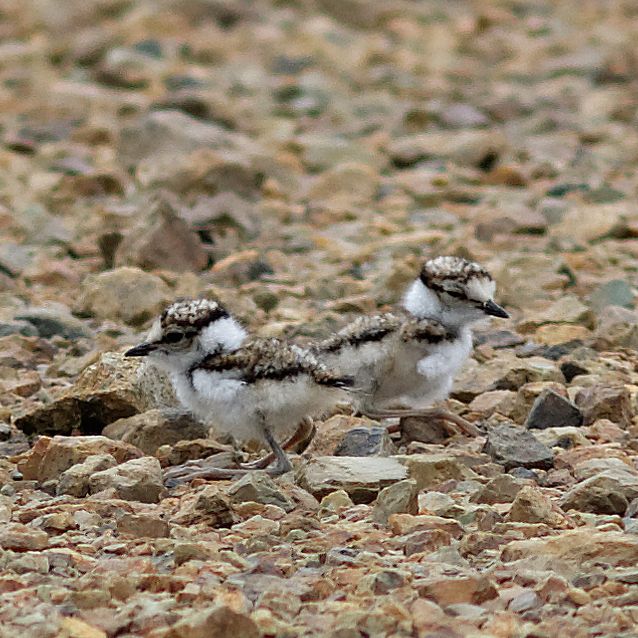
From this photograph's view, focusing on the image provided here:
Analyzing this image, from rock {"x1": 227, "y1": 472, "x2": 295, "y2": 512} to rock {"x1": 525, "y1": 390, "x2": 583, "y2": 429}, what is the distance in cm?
146

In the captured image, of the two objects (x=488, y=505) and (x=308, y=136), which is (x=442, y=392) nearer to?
(x=488, y=505)

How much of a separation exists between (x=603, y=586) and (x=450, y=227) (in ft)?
21.7

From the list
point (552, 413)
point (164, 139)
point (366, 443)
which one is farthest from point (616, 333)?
point (164, 139)

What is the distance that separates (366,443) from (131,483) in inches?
42.0

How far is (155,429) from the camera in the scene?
20.4 ft

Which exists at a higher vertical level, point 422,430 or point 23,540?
point 23,540

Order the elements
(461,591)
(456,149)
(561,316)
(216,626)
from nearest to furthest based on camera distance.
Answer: (216,626)
(461,591)
(561,316)
(456,149)

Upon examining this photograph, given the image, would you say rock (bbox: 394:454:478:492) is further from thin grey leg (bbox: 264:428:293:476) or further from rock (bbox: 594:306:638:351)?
rock (bbox: 594:306:638:351)

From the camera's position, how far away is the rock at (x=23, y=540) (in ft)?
15.7

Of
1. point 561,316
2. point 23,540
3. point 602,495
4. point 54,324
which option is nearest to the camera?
point 23,540

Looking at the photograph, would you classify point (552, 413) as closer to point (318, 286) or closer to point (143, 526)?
point (143, 526)

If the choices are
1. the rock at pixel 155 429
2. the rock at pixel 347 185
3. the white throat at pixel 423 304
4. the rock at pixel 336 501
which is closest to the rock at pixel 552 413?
the white throat at pixel 423 304

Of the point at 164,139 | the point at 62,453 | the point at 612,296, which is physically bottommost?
the point at 164,139

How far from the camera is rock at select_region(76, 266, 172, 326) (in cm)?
828
